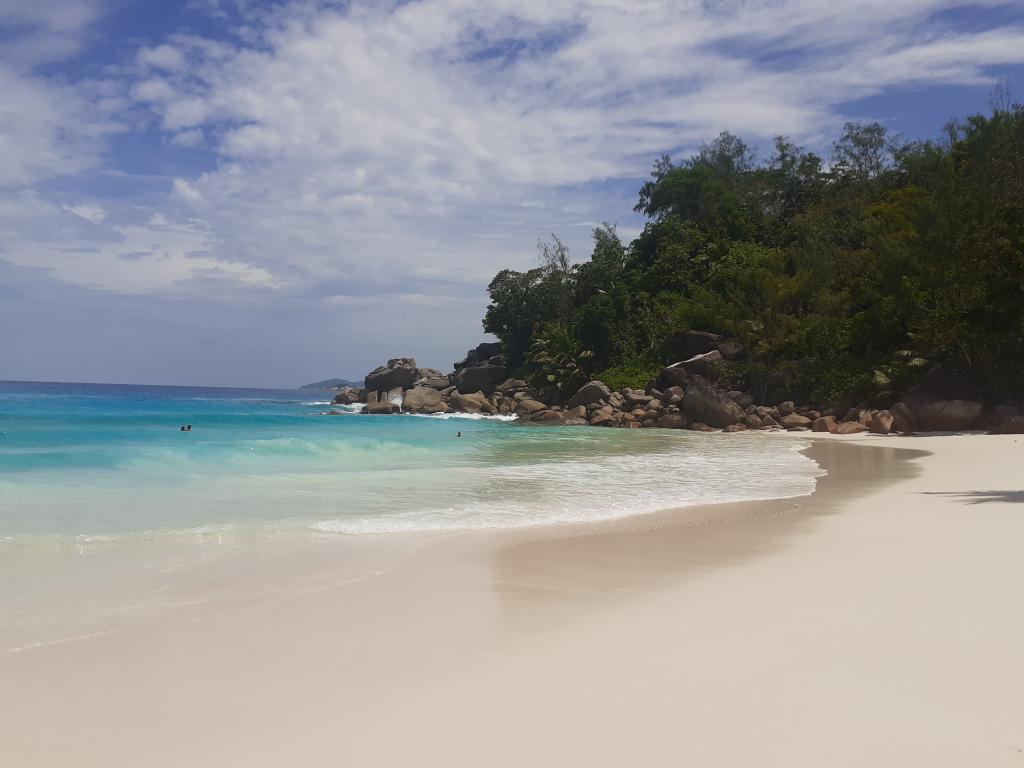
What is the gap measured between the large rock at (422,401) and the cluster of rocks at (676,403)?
7 cm

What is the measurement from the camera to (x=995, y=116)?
1517 inches

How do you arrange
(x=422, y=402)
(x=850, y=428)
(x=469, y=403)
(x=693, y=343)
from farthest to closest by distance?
(x=422, y=402)
(x=469, y=403)
(x=693, y=343)
(x=850, y=428)

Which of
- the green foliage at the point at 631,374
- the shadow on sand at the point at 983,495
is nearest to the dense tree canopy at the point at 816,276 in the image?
the green foliage at the point at 631,374

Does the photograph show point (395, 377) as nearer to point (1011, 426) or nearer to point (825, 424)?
point (825, 424)

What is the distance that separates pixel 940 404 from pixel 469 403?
101ft

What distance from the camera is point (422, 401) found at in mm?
53781

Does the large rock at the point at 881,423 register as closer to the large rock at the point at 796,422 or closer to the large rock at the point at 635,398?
the large rock at the point at 796,422

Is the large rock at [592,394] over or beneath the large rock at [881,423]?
over

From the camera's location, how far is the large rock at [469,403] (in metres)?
49.8

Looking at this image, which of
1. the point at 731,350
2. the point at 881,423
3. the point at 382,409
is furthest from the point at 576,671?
the point at 382,409

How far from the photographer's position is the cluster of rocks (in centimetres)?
2509

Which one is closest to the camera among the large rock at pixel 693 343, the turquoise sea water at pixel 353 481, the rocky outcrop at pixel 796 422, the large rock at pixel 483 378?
the turquoise sea water at pixel 353 481

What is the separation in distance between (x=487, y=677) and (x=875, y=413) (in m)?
26.3

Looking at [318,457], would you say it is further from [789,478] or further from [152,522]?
[789,478]
